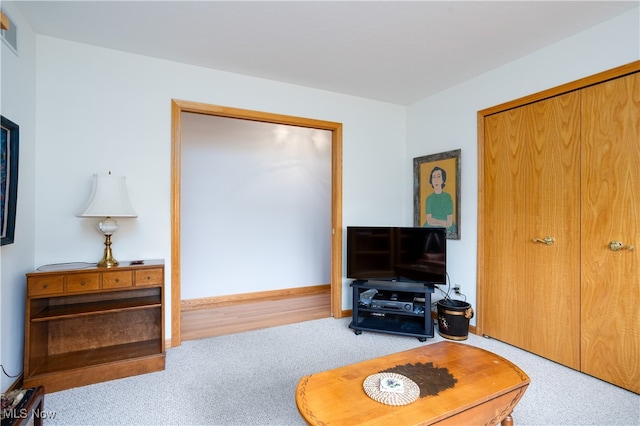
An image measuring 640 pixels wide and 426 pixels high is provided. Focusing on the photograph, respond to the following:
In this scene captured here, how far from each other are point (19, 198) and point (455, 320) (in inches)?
141

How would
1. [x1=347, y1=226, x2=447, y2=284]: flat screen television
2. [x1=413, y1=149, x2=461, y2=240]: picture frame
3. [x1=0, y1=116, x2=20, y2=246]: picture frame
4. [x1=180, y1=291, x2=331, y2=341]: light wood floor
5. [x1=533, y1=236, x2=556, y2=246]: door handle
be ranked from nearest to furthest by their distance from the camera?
[x1=0, y1=116, x2=20, y2=246]: picture frame < [x1=533, y1=236, x2=556, y2=246]: door handle < [x1=347, y1=226, x2=447, y2=284]: flat screen television < [x1=180, y1=291, x2=331, y2=341]: light wood floor < [x1=413, y1=149, x2=461, y2=240]: picture frame

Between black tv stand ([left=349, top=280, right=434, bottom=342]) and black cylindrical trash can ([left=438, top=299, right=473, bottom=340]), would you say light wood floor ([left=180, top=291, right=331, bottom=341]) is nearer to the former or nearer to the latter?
black tv stand ([left=349, top=280, right=434, bottom=342])

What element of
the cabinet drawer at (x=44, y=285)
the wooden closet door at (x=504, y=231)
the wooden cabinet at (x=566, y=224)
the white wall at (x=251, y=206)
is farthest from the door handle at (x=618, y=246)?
the cabinet drawer at (x=44, y=285)

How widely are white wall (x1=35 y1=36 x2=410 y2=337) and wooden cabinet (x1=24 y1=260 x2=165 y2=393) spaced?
29cm

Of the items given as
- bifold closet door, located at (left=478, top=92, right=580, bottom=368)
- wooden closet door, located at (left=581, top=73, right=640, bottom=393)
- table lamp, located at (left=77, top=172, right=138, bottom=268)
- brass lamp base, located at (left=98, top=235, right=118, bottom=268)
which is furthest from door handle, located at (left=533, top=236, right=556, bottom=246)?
brass lamp base, located at (left=98, top=235, right=118, bottom=268)

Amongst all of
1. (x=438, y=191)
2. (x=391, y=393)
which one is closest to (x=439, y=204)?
(x=438, y=191)

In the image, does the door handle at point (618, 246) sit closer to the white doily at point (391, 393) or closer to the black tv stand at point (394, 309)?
the black tv stand at point (394, 309)

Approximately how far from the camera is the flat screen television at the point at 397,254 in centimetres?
314

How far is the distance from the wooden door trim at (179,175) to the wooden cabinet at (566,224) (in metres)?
1.46

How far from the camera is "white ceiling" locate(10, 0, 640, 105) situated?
6.89 ft

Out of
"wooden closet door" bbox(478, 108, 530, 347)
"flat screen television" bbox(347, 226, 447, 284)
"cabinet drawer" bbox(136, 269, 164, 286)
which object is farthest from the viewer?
"flat screen television" bbox(347, 226, 447, 284)

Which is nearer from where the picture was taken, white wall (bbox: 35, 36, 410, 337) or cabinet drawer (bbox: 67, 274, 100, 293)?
cabinet drawer (bbox: 67, 274, 100, 293)

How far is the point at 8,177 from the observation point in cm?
194

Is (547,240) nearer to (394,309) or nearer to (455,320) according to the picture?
(455,320)
